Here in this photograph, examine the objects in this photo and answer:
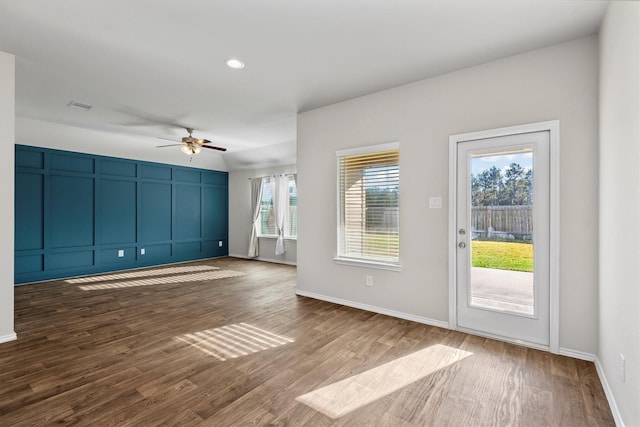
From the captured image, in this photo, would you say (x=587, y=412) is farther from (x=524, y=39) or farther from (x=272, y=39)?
(x=272, y=39)

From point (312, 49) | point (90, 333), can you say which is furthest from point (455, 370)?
point (90, 333)

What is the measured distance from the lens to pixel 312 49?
293cm

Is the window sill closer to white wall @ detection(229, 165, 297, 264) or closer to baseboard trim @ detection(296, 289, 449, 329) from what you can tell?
baseboard trim @ detection(296, 289, 449, 329)

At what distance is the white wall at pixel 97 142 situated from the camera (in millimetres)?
5410

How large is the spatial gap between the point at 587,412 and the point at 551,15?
2823mm

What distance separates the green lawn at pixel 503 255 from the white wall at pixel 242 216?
5.49 metres

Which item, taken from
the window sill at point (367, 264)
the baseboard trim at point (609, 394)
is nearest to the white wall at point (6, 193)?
the window sill at point (367, 264)

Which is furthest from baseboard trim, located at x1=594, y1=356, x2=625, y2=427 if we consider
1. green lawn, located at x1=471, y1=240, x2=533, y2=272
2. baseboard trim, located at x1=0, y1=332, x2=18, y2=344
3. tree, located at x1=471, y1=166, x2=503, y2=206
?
baseboard trim, located at x1=0, y1=332, x2=18, y2=344

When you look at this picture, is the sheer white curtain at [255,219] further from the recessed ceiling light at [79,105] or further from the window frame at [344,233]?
the window frame at [344,233]

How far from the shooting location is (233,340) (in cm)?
306

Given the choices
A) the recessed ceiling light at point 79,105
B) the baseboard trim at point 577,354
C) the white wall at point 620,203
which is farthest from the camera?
the recessed ceiling light at point 79,105

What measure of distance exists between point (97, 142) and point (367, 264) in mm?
5901

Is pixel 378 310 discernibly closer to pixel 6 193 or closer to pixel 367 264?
pixel 367 264

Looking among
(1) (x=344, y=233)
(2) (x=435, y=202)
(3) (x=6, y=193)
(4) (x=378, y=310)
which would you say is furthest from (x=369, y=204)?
(3) (x=6, y=193)
